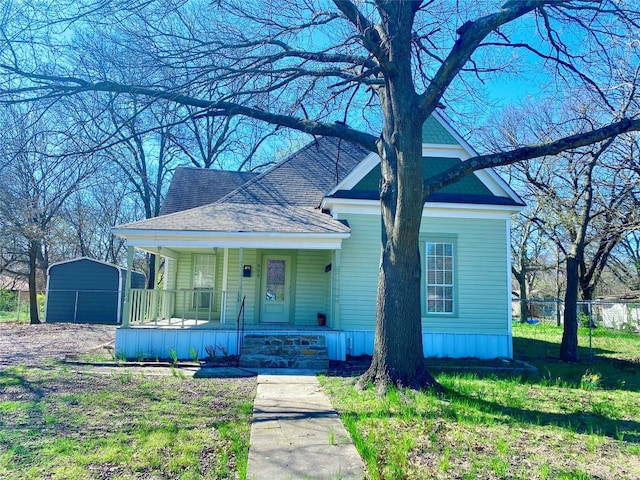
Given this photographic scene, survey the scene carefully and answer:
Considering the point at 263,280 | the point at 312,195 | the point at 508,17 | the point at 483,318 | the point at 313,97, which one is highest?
the point at 508,17

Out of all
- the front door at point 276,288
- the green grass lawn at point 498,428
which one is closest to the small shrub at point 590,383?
the green grass lawn at point 498,428

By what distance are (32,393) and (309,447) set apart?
4.56 meters

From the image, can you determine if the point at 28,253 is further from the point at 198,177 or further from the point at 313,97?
the point at 313,97

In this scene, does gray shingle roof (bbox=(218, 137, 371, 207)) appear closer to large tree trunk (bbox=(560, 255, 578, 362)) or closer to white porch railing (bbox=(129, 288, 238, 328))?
white porch railing (bbox=(129, 288, 238, 328))

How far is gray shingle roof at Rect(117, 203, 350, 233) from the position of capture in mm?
10641

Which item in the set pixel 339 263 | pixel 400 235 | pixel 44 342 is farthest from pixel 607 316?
pixel 44 342

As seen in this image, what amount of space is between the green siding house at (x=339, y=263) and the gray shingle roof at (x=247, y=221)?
3 cm

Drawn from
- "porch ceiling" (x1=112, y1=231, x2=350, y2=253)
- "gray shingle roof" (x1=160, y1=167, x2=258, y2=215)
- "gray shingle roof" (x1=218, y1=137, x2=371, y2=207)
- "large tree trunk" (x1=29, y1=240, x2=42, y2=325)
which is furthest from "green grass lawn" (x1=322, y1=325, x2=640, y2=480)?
"large tree trunk" (x1=29, y1=240, x2=42, y2=325)

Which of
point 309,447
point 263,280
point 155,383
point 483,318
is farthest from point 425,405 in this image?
point 263,280

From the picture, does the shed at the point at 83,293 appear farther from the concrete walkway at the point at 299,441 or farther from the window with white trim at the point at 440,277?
the concrete walkway at the point at 299,441

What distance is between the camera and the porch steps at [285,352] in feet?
31.0

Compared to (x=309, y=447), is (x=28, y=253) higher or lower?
higher

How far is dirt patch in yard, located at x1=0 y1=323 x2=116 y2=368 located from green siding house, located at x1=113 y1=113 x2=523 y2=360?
1.51m

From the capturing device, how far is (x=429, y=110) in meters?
7.11
